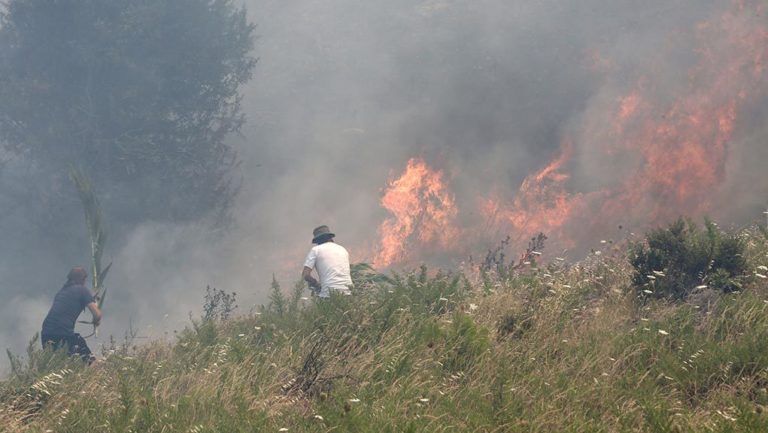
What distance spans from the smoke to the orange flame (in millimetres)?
411

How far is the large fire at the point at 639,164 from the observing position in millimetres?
15898

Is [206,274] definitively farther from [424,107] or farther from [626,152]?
[626,152]

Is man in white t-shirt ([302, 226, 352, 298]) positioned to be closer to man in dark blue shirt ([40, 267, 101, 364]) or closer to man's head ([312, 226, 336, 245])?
man's head ([312, 226, 336, 245])

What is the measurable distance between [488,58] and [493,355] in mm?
17597

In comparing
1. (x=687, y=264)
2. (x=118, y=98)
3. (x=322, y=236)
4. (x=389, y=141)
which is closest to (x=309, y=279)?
(x=322, y=236)

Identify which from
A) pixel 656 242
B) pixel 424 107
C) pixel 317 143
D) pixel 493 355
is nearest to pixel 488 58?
pixel 424 107

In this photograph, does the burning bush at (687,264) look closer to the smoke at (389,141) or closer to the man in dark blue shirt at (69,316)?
the man in dark blue shirt at (69,316)

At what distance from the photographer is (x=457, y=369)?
19.6ft

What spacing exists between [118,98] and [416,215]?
890 cm

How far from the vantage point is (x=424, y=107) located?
22.2 metres

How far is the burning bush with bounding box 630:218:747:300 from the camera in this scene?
23.5 ft

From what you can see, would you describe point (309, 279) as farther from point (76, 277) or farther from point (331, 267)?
point (76, 277)

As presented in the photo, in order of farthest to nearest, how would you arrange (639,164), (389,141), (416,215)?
1. (389,141)
2. (416,215)
3. (639,164)

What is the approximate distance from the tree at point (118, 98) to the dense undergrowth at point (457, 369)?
13.2 metres
